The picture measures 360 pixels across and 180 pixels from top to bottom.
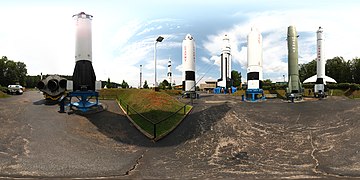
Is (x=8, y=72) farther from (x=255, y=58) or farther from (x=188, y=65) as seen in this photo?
(x=255, y=58)

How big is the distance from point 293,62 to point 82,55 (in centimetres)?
2315

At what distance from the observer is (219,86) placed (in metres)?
48.9

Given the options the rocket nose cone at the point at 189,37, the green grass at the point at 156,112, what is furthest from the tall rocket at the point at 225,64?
the green grass at the point at 156,112

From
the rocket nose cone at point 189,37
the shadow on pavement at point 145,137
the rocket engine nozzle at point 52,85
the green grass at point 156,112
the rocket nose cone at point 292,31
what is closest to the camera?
the shadow on pavement at point 145,137

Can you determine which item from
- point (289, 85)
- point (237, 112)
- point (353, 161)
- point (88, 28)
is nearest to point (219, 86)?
point (289, 85)

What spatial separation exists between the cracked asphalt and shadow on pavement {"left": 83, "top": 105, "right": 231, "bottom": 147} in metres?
0.06

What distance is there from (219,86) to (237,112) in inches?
1138

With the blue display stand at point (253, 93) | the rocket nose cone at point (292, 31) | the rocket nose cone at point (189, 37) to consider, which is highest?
the rocket nose cone at point (292, 31)

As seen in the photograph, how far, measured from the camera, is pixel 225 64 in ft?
155

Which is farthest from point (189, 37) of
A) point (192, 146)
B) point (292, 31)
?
point (192, 146)

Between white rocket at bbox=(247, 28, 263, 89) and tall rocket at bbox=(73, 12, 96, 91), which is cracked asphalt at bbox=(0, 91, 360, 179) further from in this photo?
white rocket at bbox=(247, 28, 263, 89)

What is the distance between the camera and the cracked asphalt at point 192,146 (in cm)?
995

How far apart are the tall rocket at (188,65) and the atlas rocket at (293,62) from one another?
36.6 feet

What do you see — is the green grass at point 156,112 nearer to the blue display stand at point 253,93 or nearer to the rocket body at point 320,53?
the blue display stand at point 253,93
